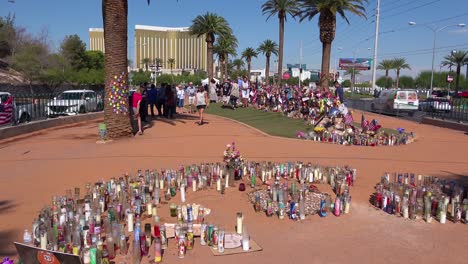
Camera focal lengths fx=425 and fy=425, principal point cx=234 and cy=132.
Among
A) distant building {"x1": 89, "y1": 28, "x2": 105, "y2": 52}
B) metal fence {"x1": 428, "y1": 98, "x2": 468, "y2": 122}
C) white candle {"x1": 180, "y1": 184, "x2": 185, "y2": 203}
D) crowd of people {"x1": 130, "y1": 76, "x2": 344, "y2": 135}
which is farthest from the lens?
distant building {"x1": 89, "y1": 28, "x2": 105, "y2": 52}

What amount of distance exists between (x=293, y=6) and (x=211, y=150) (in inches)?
1282

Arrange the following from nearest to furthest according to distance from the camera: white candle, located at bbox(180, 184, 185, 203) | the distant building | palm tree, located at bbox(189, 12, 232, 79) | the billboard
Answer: white candle, located at bbox(180, 184, 185, 203) → palm tree, located at bbox(189, 12, 232, 79) → the billboard → the distant building

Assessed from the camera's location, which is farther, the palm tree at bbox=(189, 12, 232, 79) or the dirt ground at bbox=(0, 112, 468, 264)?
the palm tree at bbox=(189, 12, 232, 79)

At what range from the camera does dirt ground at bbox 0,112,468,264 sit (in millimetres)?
5230

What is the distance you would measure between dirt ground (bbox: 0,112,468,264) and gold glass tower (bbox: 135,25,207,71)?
113m

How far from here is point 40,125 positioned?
16953 millimetres

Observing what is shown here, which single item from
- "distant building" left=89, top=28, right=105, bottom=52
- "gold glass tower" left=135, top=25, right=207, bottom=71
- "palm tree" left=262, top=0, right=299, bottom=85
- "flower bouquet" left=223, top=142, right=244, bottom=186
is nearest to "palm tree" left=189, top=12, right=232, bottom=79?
"palm tree" left=262, top=0, right=299, bottom=85

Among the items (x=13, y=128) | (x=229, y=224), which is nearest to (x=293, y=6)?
(x=13, y=128)

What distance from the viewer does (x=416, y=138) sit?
14727 millimetres

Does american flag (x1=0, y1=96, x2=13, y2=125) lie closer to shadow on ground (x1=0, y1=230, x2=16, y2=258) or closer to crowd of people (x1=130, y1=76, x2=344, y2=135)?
crowd of people (x1=130, y1=76, x2=344, y2=135)

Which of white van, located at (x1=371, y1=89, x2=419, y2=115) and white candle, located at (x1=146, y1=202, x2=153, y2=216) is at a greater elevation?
white van, located at (x1=371, y1=89, x2=419, y2=115)

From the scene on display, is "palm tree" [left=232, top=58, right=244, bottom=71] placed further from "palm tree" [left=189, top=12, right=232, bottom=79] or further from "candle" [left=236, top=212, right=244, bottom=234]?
"candle" [left=236, top=212, right=244, bottom=234]

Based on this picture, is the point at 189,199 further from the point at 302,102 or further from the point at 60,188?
the point at 302,102

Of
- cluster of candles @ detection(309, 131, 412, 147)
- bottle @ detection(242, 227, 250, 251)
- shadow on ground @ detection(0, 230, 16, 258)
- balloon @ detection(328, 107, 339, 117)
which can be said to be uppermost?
balloon @ detection(328, 107, 339, 117)
